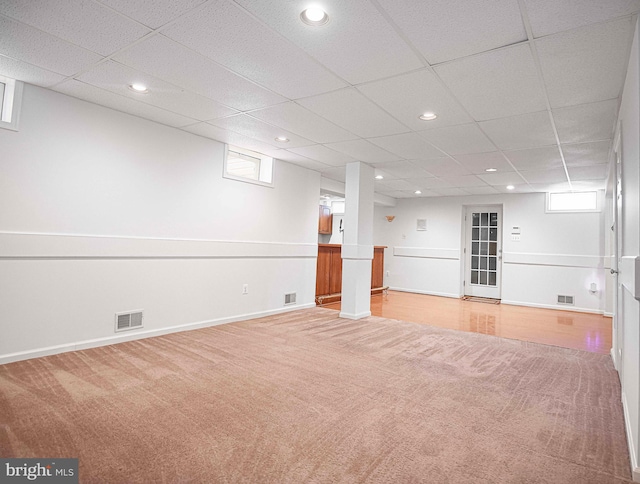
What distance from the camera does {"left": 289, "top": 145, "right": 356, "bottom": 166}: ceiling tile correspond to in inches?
191

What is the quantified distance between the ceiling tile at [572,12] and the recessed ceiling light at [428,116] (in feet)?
4.55

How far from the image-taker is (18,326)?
3125 millimetres

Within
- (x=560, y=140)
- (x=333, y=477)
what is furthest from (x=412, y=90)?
(x=333, y=477)

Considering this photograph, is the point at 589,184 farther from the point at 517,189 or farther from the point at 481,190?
the point at 481,190

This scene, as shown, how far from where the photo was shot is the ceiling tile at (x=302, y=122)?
352cm

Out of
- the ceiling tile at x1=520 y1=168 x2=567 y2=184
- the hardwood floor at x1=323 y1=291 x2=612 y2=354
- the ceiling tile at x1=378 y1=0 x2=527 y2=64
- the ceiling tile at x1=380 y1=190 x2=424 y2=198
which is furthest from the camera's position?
the ceiling tile at x1=380 y1=190 x2=424 y2=198

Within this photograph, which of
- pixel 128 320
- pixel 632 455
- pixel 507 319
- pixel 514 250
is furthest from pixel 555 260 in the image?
pixel 128 320

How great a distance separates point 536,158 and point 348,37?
12.3 feet

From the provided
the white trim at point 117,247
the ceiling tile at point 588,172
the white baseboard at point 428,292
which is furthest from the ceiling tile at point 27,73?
the white baseboard at point 428,292

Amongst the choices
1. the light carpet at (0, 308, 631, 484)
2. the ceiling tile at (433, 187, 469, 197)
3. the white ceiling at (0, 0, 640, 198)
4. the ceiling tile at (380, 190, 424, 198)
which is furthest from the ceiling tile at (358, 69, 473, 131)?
the ceiling tile at (380, 190, 424, 198)

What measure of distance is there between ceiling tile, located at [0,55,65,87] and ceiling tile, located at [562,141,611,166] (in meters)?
5.24

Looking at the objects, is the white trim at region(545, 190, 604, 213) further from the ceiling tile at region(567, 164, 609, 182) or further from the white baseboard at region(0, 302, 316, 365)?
the white baseboard at region(0, 302, 316, 365)

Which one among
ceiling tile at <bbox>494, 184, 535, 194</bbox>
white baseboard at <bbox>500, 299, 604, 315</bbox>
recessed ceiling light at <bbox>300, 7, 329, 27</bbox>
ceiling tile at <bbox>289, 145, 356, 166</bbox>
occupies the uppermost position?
ceiling tile at <bbox>494, 184, 535, 194</bbox>

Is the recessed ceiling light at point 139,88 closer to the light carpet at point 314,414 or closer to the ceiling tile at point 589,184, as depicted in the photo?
the light carpet at point 314,414
